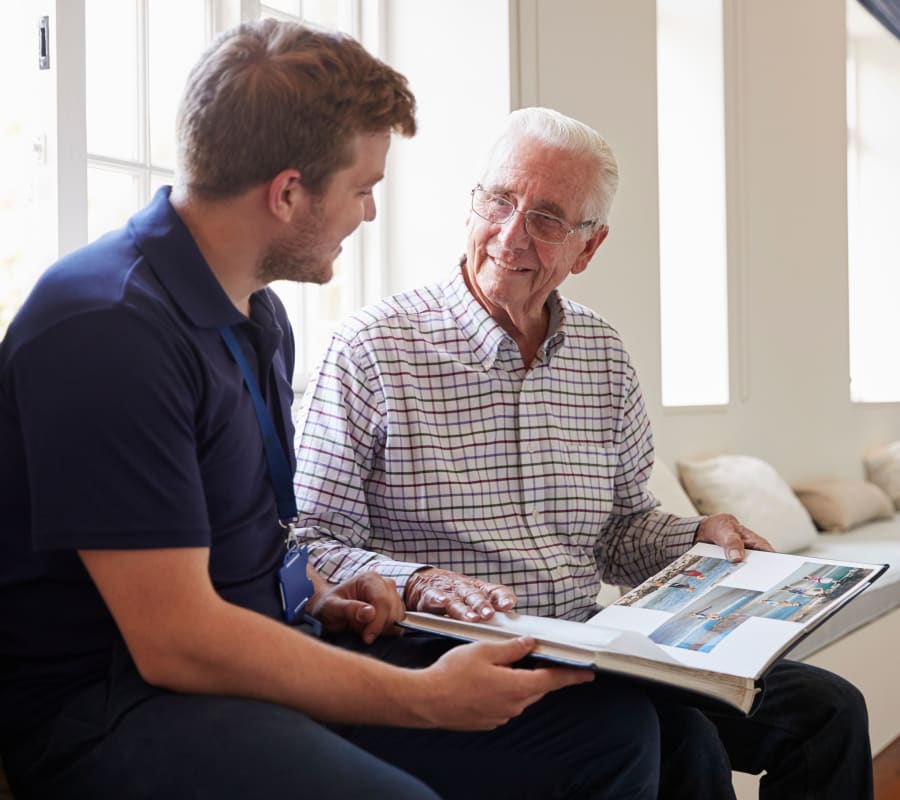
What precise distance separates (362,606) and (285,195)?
0.53 metres

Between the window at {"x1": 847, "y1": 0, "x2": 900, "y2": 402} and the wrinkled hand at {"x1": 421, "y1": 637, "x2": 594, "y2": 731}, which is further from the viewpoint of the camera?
the window at {"x1": 847, "y1": 0, "x2": 900, "y2": 402}

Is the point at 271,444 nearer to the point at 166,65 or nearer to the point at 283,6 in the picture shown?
the point at 166,65

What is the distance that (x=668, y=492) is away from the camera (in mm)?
3076

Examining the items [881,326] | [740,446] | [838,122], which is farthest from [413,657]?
[881,326]

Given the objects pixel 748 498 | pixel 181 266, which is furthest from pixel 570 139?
pixel 748 498

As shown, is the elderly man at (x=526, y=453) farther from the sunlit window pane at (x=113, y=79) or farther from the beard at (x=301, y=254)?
the sunlit window pane at (x=113, y=79)

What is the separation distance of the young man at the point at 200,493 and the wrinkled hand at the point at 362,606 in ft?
0.29

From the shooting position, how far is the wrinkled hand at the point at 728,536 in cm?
172

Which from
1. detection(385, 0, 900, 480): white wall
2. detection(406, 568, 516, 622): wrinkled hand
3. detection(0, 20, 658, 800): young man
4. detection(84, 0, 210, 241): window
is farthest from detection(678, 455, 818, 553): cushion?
detection(0, 20, 658, 800): young man

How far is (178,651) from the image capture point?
99 cm

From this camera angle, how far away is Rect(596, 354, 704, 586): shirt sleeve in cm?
184

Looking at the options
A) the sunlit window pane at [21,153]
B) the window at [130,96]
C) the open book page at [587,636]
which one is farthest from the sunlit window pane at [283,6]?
the open book page at [587,636]

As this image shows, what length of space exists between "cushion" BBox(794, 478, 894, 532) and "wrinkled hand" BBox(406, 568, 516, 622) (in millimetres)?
2884

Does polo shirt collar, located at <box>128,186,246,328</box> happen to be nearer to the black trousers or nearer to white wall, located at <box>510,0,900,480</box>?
the black trousers
